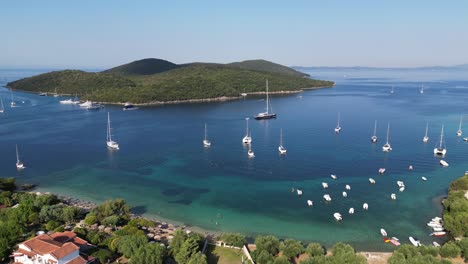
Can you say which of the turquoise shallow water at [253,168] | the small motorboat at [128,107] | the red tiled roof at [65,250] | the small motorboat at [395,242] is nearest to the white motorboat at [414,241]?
the turquoise shallow water at [253,168]

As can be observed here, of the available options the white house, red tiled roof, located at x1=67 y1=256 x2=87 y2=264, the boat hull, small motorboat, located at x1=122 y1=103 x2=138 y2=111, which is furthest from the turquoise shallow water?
small motorboat, located at x1=122 y1=103 x2=138 y2=111

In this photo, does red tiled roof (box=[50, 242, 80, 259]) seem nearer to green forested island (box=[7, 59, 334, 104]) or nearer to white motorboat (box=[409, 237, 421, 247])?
white motorboat (box=[409, 237, 421, 247])

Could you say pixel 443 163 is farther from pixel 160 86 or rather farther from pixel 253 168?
pixel 160 86

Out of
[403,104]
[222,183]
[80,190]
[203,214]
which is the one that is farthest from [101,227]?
[403,104]

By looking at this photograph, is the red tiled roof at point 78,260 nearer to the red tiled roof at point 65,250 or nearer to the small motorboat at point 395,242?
the red tiled roof at point 65,250

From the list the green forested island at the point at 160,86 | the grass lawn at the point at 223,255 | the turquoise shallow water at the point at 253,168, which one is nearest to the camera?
the grass lawn at the point at 223,255

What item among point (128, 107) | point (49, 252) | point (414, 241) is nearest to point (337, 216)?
point (414, 241)

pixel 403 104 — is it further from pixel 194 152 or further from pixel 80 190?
pixel 80 190
